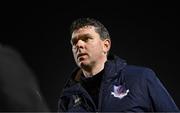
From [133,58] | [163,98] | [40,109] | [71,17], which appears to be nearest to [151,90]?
[163,98]

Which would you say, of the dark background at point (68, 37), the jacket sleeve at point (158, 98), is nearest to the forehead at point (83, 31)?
the jacket sleeve at point (158, 98)

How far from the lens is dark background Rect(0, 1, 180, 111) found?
202cm

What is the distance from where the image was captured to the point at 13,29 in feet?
6.76

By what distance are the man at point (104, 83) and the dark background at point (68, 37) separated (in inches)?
34.2

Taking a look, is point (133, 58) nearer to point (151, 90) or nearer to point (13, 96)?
point (151, 90)

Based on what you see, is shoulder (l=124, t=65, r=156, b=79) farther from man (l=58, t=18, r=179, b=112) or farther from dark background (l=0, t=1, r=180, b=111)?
dark background (l=0, t=1, r=180, b=111)

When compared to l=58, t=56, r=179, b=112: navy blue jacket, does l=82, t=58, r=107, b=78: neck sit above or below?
above

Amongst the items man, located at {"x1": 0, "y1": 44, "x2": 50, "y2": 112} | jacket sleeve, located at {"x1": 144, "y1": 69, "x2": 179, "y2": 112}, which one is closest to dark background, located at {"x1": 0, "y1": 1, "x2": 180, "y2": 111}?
jacket sleeve, located at {"x1": 144, "y1": 69, "x2": 179, "y2": 112}

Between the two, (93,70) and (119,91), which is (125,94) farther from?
(93,70)

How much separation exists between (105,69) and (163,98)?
0.19 meters

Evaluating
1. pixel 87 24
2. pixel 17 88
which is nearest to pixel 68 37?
pixel 87 24

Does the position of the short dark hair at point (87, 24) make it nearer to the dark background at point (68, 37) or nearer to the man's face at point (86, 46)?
the man's face at point (86, 46)

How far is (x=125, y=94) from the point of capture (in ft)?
3.25

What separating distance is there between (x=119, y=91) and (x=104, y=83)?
5cm
